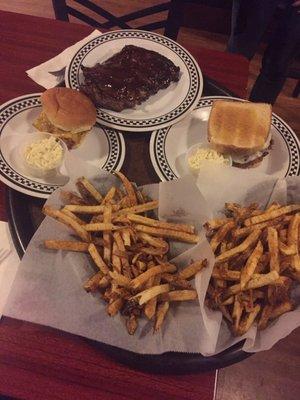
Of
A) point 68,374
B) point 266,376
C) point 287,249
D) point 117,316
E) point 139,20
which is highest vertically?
point 287,249

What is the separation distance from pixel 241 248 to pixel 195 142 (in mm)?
631

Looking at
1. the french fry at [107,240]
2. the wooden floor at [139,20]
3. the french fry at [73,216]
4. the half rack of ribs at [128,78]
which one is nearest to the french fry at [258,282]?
the french fry at [107,240]

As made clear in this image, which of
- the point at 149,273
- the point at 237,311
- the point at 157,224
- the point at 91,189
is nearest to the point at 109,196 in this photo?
the point at 91,189

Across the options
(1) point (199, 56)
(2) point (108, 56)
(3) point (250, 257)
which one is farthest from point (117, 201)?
(1) point (199, 56)

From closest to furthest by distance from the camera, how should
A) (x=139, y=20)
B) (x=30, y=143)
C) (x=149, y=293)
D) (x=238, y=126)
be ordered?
(x=149, y=293) → (x=30, y=143) → (x=238, y=126) → (x=139, y=20)

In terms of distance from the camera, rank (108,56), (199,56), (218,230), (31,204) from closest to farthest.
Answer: (218,230) < (31,204) < (108,56) < (199,56)

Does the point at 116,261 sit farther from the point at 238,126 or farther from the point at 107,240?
the point at 238,126

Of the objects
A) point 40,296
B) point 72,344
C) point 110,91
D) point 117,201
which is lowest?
point 72,344

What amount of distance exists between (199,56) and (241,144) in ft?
1.90

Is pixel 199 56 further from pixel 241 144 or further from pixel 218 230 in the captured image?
pixel 218 230

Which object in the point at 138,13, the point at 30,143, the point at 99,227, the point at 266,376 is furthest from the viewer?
the point at 138,13

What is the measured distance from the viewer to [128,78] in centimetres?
168

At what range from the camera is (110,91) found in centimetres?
162

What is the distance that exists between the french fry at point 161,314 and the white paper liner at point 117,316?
33 millimetres
